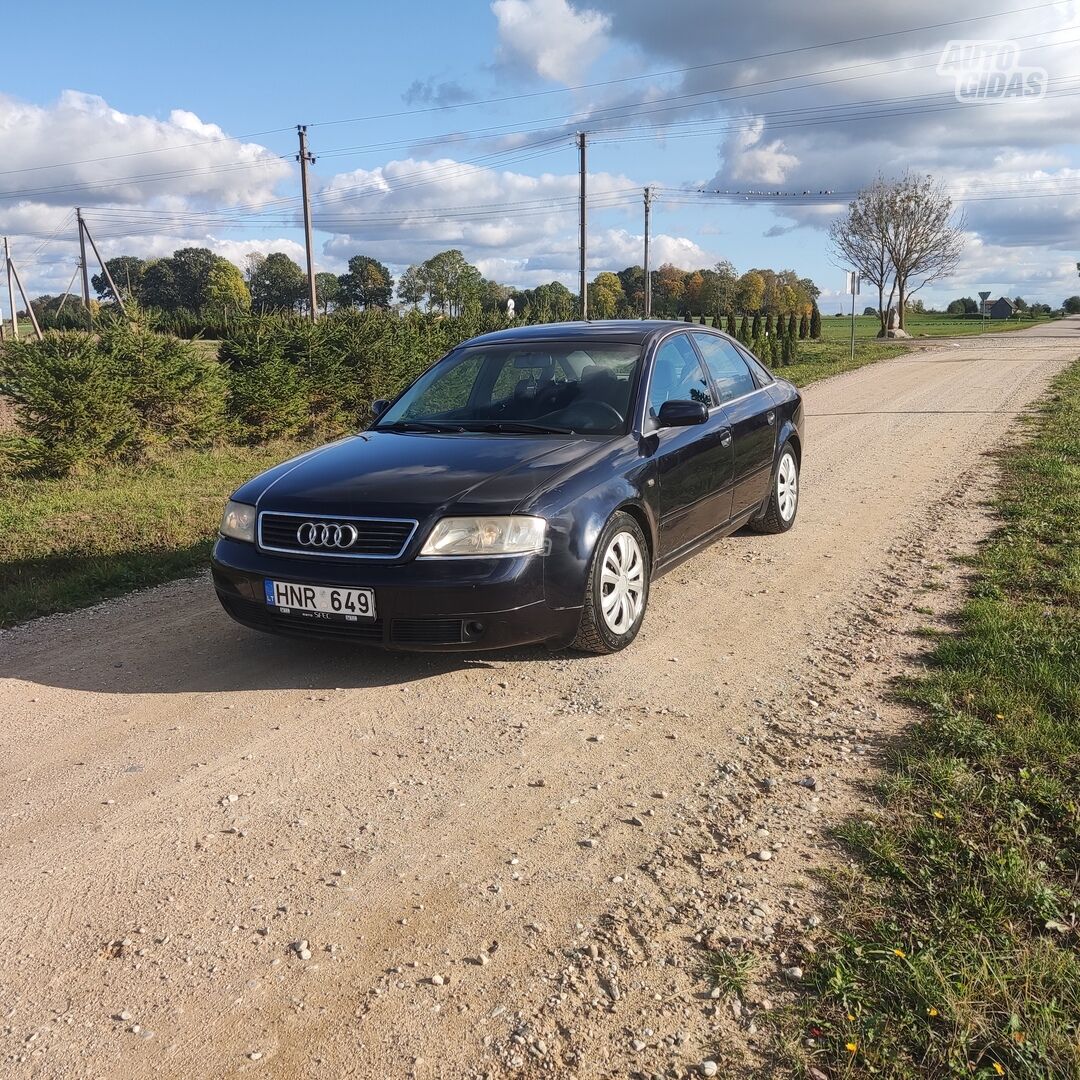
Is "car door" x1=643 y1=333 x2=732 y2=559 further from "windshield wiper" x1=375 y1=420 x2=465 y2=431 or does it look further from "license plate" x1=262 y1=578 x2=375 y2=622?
"license plate" x1=262 y1=578 x2=375 y2=622

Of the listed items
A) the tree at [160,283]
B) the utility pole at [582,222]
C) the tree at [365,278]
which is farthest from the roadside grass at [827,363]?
the tree at [160,283]

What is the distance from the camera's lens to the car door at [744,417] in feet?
20.7

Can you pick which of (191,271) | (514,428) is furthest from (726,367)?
(191,271)

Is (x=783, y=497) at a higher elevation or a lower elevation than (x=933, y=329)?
lower

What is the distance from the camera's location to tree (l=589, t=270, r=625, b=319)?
101244 millimetres

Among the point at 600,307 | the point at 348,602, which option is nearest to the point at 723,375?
the point at 348,602

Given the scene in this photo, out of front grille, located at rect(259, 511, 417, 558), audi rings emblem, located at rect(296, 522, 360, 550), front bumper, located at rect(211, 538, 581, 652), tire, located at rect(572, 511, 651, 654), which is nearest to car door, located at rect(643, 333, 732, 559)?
tire, located at rect(572, 511, 651, 654)

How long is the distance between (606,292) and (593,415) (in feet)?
350

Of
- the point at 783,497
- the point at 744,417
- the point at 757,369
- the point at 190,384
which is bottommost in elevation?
the point at 783,497

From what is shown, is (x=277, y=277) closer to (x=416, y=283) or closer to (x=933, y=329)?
(x=416, y=283)

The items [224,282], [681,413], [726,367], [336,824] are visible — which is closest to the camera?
[336,824]

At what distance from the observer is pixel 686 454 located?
550 cm

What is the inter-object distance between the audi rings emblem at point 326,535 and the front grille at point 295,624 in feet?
1.12

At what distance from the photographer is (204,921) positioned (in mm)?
2689
